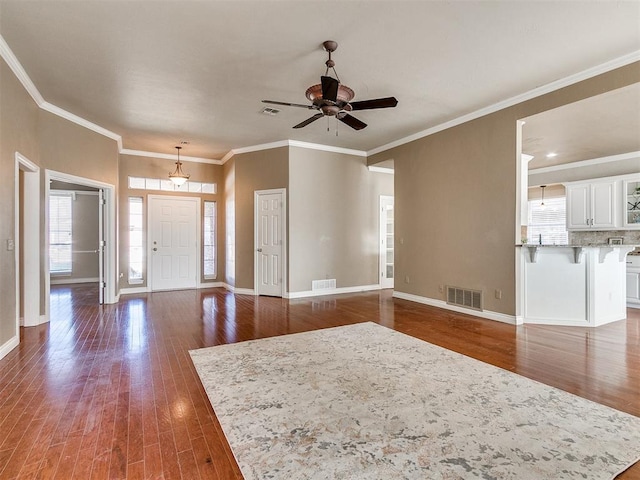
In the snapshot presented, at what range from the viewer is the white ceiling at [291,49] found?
107 inches

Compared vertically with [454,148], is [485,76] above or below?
above

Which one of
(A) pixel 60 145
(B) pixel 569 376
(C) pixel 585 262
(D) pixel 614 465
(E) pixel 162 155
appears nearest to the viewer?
(D) pixel 614 465

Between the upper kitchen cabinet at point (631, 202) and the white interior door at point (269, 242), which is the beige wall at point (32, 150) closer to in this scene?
the white interior door at point (269, 242)

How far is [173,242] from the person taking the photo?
7.52m

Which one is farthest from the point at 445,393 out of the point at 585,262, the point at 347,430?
the point at 585,262

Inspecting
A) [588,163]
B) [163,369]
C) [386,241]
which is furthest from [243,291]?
[588,163]

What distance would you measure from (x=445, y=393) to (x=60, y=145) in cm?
598

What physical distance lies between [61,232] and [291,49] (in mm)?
8287

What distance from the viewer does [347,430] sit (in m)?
2.09

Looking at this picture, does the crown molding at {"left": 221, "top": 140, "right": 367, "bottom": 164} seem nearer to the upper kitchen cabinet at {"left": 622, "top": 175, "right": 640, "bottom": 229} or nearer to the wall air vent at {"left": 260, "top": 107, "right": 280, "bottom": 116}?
the wall air vent at {"left": 260, "top": 107, "right": 280, "bottom": 116}

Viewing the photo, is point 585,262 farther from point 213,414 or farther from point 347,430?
point 213,414

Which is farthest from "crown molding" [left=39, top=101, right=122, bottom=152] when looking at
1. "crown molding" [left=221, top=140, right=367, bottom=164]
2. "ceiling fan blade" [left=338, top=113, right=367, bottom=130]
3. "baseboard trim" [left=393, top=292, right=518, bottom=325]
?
"baseboard trim" [left=393, top=292, right=518, bottom=325]

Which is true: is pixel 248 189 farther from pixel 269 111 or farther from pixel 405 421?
pixel 405 421

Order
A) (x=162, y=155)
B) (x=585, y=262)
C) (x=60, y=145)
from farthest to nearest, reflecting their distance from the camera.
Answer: (x=162, y=155), (x=60, y=145), (x=585, y=262)
